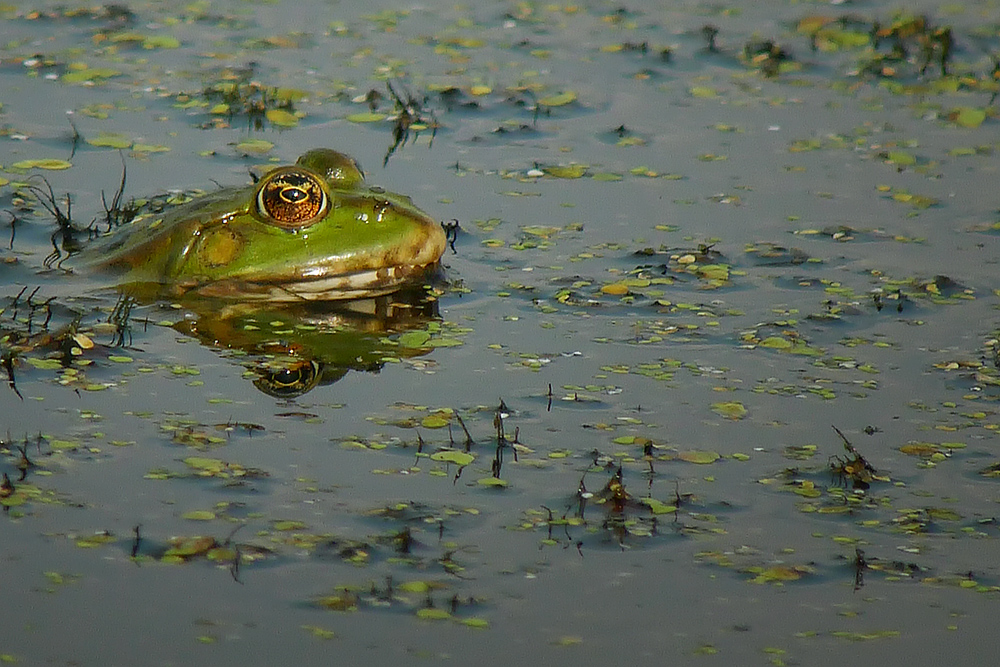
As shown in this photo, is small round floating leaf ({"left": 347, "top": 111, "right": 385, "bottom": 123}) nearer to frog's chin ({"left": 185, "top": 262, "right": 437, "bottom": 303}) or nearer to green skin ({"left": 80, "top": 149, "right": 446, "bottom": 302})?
green skin ({"left": 80, "top": 149, "right": 446, "bottom": 302})

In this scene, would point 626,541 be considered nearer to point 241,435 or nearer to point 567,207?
point 241,435

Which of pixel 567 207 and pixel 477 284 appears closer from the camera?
pixel 477 284

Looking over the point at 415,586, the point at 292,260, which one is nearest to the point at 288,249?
the point at 292,260

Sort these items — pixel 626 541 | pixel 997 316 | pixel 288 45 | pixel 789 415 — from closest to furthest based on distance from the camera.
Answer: pixel 626 541
pixel 789 415
pixel 997 316
pixel 288 45

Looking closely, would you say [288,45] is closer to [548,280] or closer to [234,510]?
[548,280]

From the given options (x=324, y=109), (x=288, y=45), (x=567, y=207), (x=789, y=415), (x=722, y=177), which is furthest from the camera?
(x=288, y=45)

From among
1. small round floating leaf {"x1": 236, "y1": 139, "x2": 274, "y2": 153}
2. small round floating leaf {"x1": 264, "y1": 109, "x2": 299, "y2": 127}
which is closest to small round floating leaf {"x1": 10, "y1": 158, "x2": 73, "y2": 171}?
small round floating leaf {"x1": 236, "y1": 139, "x2": 274, "y2": 153}

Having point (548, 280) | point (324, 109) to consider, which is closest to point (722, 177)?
point (548, 280)
